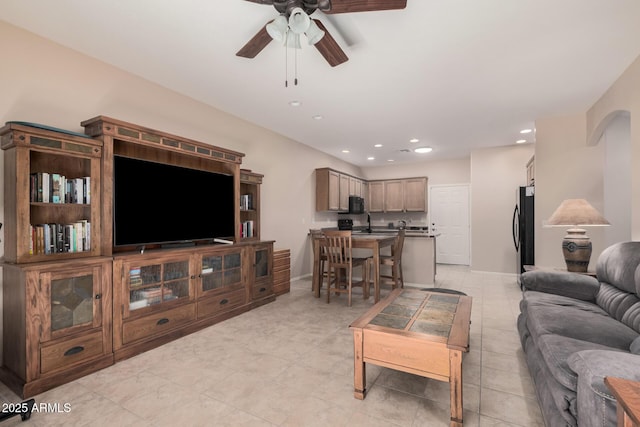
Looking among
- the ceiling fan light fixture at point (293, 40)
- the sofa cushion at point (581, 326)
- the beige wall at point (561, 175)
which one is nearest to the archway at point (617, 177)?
the beige wall at point (561, 175)

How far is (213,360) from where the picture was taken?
2.50 meters

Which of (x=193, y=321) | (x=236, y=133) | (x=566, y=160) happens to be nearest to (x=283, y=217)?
(x=236, y=133)

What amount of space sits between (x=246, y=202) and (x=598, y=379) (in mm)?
3948

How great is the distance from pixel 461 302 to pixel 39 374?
317 cm

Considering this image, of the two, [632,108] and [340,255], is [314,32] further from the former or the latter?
[632,108]

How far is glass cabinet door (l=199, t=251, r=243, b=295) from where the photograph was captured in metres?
3.27

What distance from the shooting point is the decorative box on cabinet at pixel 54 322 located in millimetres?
2014

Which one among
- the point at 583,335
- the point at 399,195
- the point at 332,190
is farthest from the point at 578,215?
the point at 399,195

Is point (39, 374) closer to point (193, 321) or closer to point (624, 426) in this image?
point (193, 321)

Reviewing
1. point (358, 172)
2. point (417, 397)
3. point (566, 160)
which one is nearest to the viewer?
point (417, 397)

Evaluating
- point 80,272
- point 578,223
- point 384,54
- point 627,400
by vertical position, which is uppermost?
point 384,54

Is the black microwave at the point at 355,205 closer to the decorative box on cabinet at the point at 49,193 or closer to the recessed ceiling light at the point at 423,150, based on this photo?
the recessed ceiling light at the point at 423,150

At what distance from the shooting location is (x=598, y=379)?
3.79 feet

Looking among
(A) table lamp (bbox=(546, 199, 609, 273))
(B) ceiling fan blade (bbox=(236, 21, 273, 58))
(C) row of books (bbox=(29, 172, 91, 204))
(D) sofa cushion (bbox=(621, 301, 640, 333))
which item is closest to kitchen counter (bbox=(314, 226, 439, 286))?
(A) table lamp (bbox=(546, 199, 609, 273))
